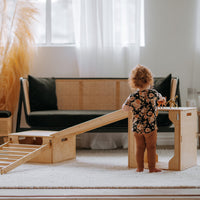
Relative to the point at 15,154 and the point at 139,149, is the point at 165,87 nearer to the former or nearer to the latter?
the point at 139,149

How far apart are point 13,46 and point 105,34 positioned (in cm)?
108

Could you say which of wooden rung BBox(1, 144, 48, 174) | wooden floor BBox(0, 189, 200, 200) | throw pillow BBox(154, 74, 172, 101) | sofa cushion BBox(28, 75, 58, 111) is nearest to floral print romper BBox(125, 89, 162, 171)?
wooden floor BBox(0, 189, 200, 200)

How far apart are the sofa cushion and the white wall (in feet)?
1.26

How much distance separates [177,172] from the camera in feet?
9.50

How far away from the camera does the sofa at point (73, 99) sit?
3830 millimetres

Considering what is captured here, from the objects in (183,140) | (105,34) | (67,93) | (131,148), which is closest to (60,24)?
(105,34)

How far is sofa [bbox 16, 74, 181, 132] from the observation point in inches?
151

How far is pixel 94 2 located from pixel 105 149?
171cm

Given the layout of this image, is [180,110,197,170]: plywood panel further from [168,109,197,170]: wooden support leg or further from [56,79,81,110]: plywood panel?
[56,79,81,110]: plywood panel

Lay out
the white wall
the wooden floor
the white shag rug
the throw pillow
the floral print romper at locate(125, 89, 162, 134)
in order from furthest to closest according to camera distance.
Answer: the white wall
the throw pillow
the floral print romper at locate(125, 89, 162, 134)
the white shag rug
the wooden floor

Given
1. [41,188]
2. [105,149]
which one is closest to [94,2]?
[105,149]

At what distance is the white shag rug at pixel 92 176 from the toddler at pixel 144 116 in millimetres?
142

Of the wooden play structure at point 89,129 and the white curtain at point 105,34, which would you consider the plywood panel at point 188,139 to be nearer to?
the wooden play structure at point 89,129

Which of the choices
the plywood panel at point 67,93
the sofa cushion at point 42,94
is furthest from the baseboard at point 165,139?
the sofa cushion at point 42,94
